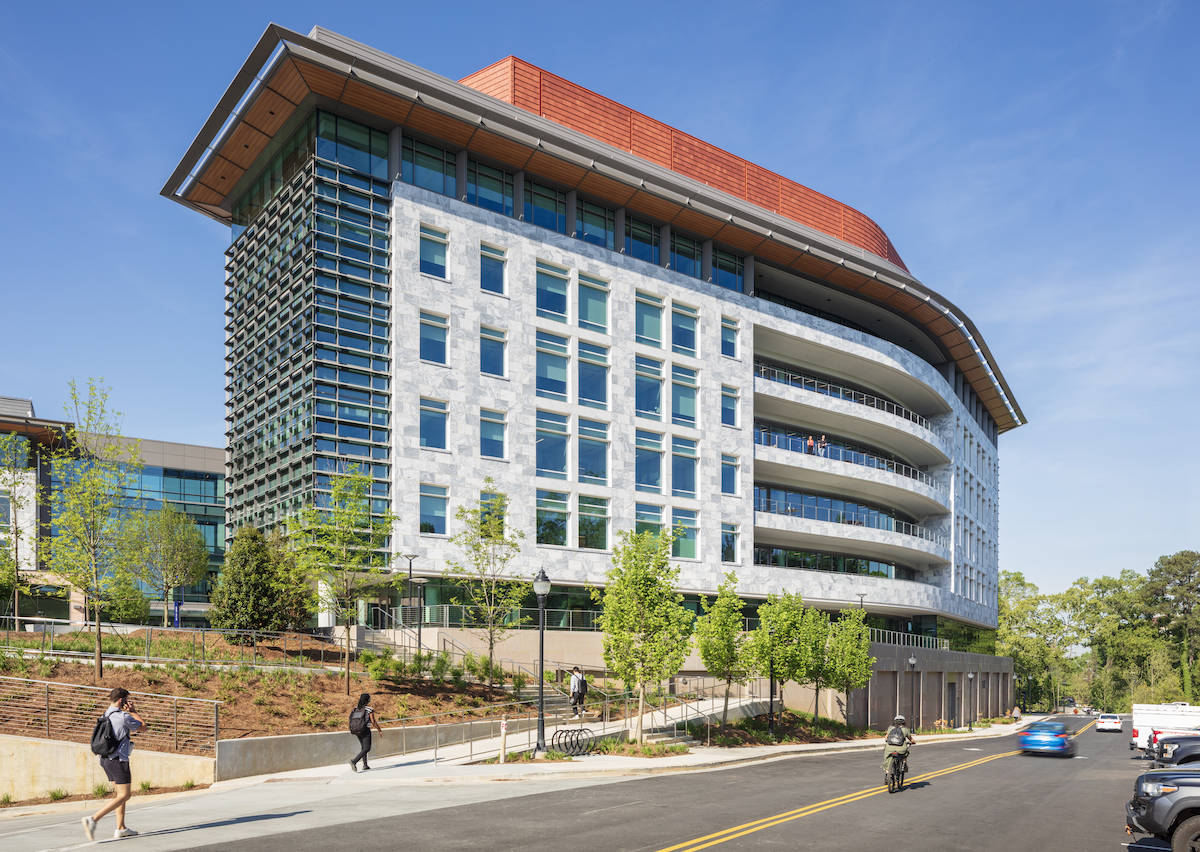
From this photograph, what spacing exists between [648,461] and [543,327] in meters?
8.82

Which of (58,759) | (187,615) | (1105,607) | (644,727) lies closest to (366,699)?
(58,759)

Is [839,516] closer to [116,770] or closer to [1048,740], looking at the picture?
[1048,740]

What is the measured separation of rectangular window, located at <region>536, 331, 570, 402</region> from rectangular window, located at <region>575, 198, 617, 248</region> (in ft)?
18.4

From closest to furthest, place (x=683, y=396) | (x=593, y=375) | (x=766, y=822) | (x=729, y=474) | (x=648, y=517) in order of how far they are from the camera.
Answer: (x=766, y=822)
(x=593, y=375)
(x=648, y=517)
(x=683, y=396)
(x=729, y=474)

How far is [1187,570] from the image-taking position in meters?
130

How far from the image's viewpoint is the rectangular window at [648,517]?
46656 mm

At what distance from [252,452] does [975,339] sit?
5239 centimetres

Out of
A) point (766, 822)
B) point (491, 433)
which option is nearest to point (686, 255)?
point (491, 433)

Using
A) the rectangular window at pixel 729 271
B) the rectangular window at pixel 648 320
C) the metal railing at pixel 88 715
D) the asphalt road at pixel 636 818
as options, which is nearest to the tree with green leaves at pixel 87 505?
the metal railing at pixel 88 715

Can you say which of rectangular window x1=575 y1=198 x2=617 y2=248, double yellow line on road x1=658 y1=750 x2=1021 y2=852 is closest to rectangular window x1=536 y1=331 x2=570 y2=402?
rectangular window x1=575 y1=198 x2=617 y2=248

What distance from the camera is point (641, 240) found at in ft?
161

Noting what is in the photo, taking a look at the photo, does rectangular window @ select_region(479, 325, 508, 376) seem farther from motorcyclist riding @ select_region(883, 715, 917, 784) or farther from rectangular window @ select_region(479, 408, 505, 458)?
motorcyclist riding @ select_region(883, 715, 917, 784)

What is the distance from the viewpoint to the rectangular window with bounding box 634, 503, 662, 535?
46656 millimetres

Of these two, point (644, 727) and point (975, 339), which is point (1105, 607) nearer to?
point (975, 339)
